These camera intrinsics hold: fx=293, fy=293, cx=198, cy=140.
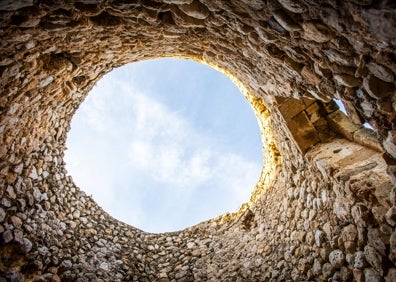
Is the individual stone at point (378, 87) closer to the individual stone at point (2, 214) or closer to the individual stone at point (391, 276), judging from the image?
the individual stone at point (391, 276)

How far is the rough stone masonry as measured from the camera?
1.68m

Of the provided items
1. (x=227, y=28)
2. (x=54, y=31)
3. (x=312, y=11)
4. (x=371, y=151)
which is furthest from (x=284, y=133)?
(x=54, y=31)

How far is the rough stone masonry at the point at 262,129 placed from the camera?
66.1 inches

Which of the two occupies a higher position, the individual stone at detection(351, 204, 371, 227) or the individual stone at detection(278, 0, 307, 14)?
the individual stone at detection(278, 0, 307, 14)

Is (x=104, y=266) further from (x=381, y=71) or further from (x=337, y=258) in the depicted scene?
(x=381, y=71)

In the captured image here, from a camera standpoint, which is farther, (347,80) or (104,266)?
(104,266)

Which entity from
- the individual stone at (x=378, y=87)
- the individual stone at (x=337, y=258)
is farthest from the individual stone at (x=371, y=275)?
the individual stone at (x=378, y=87)

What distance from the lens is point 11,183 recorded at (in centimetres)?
319

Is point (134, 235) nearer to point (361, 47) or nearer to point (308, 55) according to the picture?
point (308, 55)

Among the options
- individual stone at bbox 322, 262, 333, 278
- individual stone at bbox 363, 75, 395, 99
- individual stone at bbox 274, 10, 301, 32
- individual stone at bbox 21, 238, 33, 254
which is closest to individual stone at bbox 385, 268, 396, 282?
individual stone at bbox 322, 262, 333, 278

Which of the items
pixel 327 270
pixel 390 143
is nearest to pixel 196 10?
pixel 390 143

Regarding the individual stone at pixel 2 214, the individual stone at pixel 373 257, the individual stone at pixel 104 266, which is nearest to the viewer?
the individual stone at pixel 373 257

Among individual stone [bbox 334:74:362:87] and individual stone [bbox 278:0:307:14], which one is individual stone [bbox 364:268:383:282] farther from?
individual stone [bbox 278:0:307:14]

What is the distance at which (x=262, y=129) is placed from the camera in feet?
15.8
